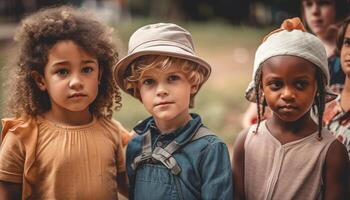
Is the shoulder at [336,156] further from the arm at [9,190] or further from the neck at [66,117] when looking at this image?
the arm at [9,190]

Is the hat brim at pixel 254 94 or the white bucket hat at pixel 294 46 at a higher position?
the white bucket hat at pixel 294 46

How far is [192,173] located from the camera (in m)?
2.61

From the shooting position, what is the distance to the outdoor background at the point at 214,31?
7.66 metres

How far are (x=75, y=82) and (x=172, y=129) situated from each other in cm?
55

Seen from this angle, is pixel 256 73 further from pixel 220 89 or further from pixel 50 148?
pixel 220 89

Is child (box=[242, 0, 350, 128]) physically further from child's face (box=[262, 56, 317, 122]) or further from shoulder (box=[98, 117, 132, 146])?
child's face (box=[262, 56, 317, 122])

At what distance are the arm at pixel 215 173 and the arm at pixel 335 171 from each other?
0.46m

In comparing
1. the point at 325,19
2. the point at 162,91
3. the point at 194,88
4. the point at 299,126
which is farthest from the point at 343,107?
the point at 162,91

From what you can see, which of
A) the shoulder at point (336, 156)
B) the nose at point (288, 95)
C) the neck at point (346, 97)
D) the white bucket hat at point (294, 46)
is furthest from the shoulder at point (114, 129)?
the neck at point (346, 97)

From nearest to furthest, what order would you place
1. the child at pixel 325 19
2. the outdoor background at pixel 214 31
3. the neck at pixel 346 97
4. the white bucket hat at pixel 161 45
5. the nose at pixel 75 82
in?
the white bucket hat at pixel 161 45, the nose at pixel 75 82, the neck at pixel 346 97, the child at pixel 325 19, the outdoor background at pixel 214 31

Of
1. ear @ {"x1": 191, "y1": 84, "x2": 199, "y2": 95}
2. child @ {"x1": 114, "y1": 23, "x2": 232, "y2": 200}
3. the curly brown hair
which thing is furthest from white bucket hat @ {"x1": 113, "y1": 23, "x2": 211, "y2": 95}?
the curly brown hair

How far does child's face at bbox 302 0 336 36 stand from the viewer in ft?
12.1

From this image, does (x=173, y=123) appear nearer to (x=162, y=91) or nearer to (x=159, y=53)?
(x=162, y=91)

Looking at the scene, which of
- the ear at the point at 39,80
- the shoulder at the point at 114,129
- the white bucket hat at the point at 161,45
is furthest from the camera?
the shoulder at the point at 114,129
